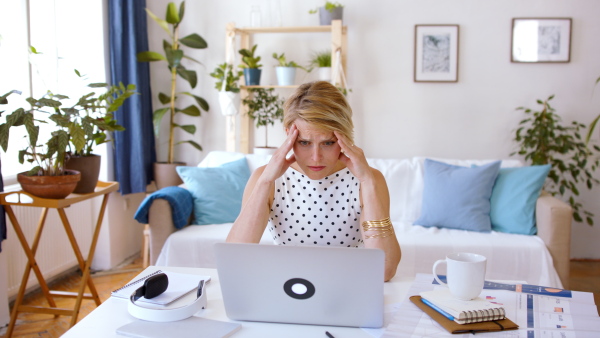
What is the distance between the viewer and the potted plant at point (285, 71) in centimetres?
388

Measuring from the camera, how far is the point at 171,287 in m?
1.33

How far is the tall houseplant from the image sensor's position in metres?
3.89

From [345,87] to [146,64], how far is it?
58.9 inches

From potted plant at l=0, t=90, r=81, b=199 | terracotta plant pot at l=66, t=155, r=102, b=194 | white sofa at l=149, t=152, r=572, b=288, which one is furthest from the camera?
white sofa at l=149, t=152, r=572, b=288

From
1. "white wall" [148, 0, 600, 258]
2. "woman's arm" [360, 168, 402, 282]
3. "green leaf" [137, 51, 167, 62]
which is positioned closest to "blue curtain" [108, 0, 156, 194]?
"green leaf" [137, 51, 167, 62]

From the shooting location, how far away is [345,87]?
382cm

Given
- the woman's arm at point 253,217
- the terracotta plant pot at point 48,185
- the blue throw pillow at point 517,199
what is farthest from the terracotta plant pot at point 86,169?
the blue throw pillow at point 517,199

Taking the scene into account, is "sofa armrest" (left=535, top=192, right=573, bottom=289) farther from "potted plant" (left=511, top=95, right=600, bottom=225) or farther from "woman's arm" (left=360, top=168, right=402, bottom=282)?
"woman's arm" (left=360, top=168, right=402, bottom=282)

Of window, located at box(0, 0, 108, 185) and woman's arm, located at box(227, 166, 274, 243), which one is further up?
window, located at box(0, 0, 108, 185)

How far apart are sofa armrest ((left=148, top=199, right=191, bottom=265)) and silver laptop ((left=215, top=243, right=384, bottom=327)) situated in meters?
1.88

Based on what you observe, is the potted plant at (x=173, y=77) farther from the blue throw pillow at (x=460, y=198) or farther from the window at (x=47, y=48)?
the blue throw pillow at (x=460, y=198)

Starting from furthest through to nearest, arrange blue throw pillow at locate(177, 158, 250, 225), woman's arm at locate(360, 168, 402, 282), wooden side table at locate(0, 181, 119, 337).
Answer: blue throw pillow at locate(177, 158, 250, 225) → wooden side table at locate(0, 181, 119, 337) → woman's arm at locate(360, 168, 402, 282)

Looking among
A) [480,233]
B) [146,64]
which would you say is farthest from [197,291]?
[146,64]

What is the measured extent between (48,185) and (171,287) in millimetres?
1417
